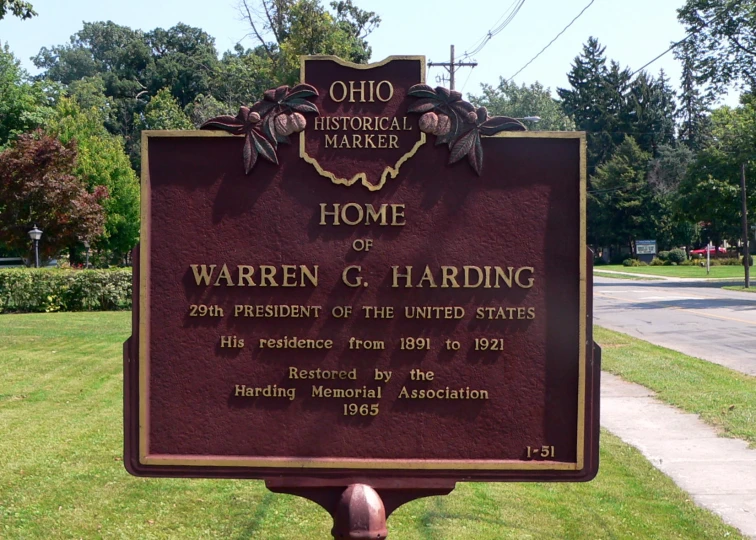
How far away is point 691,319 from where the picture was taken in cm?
1944

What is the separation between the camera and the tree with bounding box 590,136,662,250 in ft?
207

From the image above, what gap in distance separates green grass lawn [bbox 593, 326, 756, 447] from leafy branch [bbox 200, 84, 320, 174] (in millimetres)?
6182

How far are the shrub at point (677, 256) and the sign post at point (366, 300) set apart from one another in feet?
201

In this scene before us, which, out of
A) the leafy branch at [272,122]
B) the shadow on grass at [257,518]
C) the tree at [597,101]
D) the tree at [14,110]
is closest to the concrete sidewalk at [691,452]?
the shadow on grass at [257,518]

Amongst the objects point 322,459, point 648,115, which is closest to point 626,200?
point 648,115

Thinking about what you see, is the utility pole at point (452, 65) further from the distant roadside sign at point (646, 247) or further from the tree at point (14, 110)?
the distant roadside sign at point (646, 247)

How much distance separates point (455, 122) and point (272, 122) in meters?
0.66

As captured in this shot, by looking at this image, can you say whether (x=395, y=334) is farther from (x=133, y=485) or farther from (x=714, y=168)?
(x=714, y=168)

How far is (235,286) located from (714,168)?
3313 centimetres

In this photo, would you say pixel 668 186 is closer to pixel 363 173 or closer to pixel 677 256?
pixel 677 256

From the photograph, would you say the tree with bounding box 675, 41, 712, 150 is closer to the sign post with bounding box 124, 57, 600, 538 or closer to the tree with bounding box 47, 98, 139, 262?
the tree with bounding box 47, 98, 139, 262

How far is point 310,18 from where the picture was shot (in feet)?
64.7

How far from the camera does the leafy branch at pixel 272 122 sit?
9.70 feet

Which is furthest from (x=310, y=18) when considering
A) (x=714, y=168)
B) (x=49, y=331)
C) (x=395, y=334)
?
(x=714, y=168)
